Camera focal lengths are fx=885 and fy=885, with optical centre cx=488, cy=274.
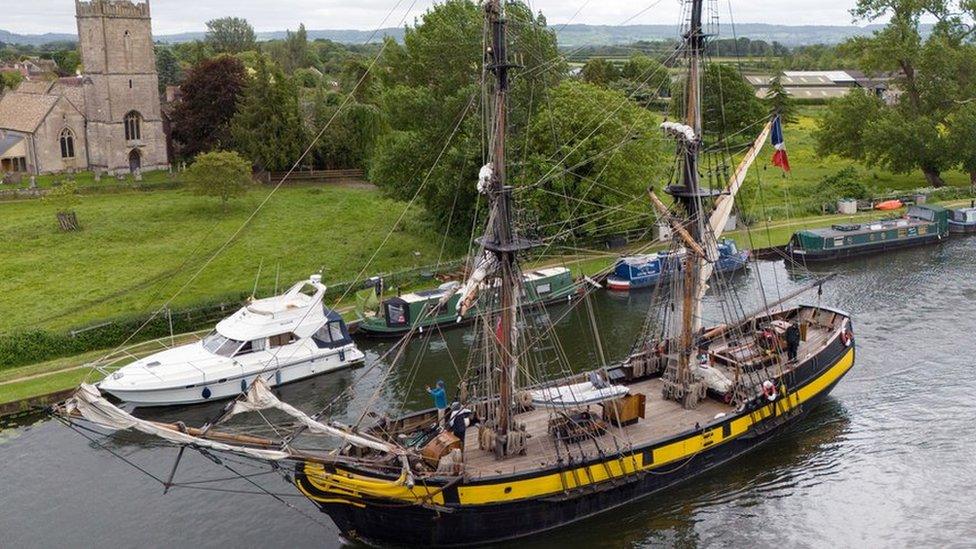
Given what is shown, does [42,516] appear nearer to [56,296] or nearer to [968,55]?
[56,296]

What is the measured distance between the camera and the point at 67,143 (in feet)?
236

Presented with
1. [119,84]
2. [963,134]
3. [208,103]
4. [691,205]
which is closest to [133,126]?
[119,84]

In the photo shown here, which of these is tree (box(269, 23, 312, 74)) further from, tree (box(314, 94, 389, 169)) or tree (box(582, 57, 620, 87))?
tree (box(314, 94, 389, 169))

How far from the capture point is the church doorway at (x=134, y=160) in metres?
72.3

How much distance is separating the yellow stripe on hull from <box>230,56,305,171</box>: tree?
49033 mm

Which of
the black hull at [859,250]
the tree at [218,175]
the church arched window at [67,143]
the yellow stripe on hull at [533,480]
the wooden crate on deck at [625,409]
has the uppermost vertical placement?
the church arched window at [67,143]

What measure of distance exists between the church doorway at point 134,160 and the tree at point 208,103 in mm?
3857

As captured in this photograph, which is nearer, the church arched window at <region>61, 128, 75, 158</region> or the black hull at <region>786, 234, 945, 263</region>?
the black hull at <region>786, 234, 945, 263</region>

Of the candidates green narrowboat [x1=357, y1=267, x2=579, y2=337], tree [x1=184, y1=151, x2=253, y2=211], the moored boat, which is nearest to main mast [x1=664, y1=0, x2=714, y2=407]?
green narrowboat [x1=357, y1=267, x2=579, y2=337]

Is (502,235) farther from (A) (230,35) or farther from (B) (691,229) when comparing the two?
(A) (230,35)

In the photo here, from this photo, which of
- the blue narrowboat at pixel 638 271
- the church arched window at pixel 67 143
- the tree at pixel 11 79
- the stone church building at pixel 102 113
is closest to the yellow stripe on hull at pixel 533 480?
the blue narrowboat at pixel 638 271

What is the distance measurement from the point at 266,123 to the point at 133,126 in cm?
1245

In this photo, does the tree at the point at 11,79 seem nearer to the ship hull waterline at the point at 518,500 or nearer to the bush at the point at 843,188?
the bush at the point at 843,188

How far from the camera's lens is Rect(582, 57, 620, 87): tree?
302 ft
